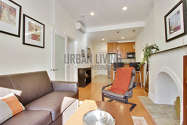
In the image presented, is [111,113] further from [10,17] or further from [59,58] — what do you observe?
[59,58]

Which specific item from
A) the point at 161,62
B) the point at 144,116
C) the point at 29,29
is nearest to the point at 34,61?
the point at 29,29

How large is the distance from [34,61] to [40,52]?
0.28 meters

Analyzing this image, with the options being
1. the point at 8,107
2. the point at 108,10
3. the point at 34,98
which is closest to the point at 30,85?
the point at 34,98

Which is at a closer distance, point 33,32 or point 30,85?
point 30,85

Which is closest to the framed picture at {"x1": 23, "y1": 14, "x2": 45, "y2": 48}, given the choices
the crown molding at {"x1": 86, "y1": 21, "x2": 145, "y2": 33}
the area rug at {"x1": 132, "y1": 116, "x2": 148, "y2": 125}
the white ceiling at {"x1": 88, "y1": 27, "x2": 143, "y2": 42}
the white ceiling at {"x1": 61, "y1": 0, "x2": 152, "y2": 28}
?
the white ceiling at {"x1": 61, "y1": 0, "x2": 152, "y2": 28}

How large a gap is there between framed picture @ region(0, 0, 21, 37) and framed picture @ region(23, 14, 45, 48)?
5.4 inches

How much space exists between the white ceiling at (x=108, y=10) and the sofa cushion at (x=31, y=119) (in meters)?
2.97

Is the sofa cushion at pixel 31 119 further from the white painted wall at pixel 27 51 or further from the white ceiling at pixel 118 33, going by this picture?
the white ceiling at pixel 118 33

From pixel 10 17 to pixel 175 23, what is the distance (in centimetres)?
304

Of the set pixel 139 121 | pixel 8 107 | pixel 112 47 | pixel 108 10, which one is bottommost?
pixel 139 121

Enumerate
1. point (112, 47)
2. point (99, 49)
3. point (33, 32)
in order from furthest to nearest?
point (99, 49) → point (112, 47) → point (33, 32)

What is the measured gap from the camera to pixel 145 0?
264cm

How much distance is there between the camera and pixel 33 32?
1.95m

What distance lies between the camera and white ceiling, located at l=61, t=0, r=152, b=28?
9.01 ft
